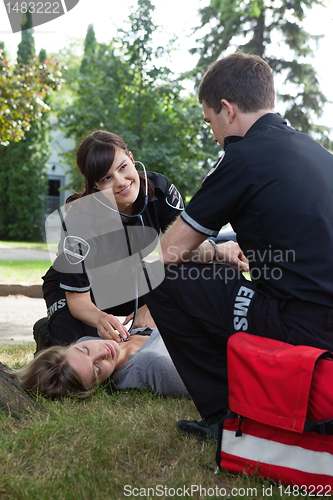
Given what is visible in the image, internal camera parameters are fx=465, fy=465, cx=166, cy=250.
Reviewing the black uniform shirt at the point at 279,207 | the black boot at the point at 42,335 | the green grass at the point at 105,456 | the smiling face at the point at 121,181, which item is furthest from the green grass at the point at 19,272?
the black uniform shirt at the point at 279,207

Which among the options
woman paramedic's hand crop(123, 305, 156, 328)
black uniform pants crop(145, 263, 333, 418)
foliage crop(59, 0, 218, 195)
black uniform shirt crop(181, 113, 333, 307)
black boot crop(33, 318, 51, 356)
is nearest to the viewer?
black uniform shirt crop(181, 113, 333, 307)

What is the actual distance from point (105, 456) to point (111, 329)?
106cm

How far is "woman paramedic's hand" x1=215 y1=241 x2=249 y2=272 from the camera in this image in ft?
8.04

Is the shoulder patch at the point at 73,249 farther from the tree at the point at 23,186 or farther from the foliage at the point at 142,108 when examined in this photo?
the tree at the point at 23,186

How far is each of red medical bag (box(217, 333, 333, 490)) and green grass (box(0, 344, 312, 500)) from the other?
0.30 ft

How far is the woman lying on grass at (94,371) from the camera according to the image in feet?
8.47

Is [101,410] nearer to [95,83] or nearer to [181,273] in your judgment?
[181,273]

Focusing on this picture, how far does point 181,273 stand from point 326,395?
0.78m

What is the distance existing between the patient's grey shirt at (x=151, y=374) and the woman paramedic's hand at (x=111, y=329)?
156mm

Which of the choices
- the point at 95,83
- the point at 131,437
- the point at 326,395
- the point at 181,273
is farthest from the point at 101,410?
the point at 95,83

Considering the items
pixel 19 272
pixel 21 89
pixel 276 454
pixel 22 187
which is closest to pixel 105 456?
pixel 276 454

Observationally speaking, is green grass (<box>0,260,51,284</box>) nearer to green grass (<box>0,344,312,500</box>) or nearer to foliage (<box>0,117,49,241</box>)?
green grass (<box>0,344,312,500</box>)

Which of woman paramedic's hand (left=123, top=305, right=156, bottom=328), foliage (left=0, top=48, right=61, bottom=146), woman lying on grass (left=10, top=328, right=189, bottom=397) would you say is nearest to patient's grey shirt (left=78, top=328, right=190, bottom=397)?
woman lying on grass (left=10, top=328, right=189, bottom=397)

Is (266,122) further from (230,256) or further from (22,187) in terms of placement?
(22,187)
